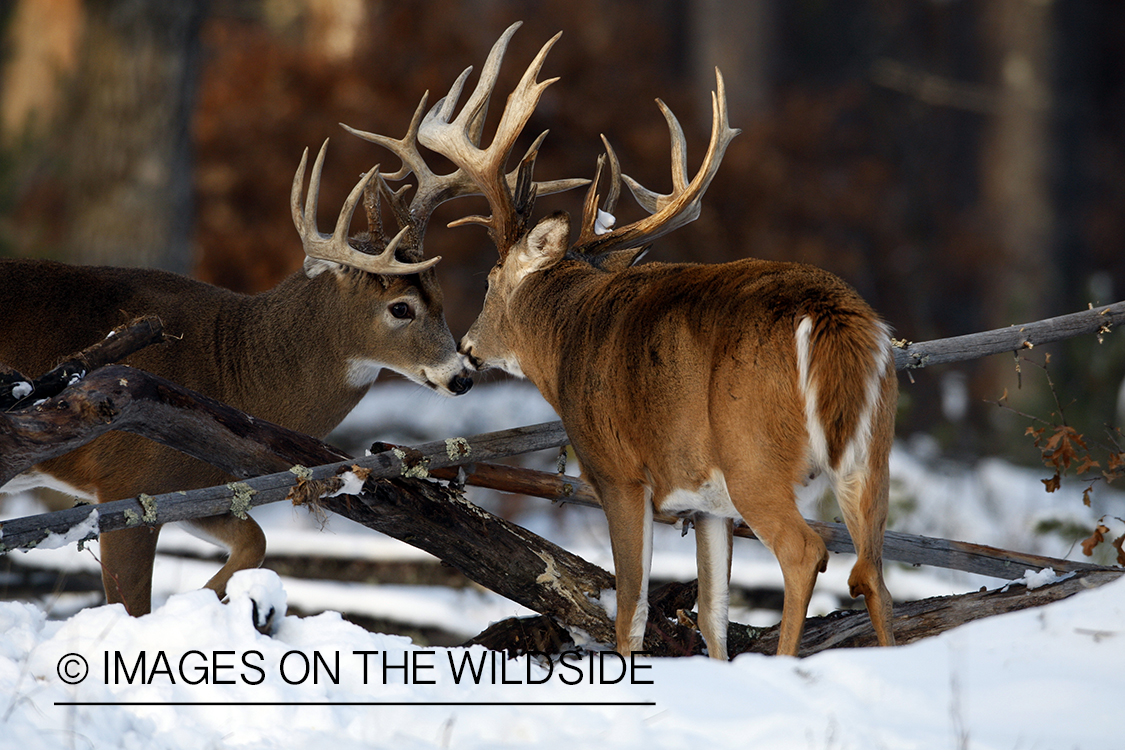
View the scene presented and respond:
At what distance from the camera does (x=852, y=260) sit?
12.6 meters

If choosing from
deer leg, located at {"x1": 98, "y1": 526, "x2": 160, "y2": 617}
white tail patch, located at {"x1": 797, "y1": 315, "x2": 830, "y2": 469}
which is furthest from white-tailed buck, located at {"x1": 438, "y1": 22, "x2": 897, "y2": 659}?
deer leg, located at {"x1": 98, "y1": 526, "x2": 160, "y2": 617}

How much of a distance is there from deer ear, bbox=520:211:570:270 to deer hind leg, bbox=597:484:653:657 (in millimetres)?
1192

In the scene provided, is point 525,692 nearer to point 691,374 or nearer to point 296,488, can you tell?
point 691,374

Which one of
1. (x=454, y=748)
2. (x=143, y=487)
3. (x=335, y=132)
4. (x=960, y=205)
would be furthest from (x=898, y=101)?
(x=454, y=748)

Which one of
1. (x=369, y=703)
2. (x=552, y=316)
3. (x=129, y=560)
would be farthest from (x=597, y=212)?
(x=369, y=703)

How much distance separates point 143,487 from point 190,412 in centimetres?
101

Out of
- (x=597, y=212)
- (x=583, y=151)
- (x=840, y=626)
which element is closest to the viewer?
(x=840, y=626)

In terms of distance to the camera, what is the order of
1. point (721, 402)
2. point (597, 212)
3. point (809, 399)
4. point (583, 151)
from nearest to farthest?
1. point (809, 399)
2. point (721, 402)
3. point (597, 212)
4. point (583, 151)

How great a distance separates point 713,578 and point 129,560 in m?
2.44

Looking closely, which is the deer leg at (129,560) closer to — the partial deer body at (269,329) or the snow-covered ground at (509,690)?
the partial deer body at (269,329)

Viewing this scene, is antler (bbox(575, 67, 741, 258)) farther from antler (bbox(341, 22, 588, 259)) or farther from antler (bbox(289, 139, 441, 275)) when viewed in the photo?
antler (bbox(289, 139, 441, 275))

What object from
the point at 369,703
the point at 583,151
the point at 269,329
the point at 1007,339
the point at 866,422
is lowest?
the point at 369,703

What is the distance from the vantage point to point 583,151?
11055mm

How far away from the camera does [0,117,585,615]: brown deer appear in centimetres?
511
